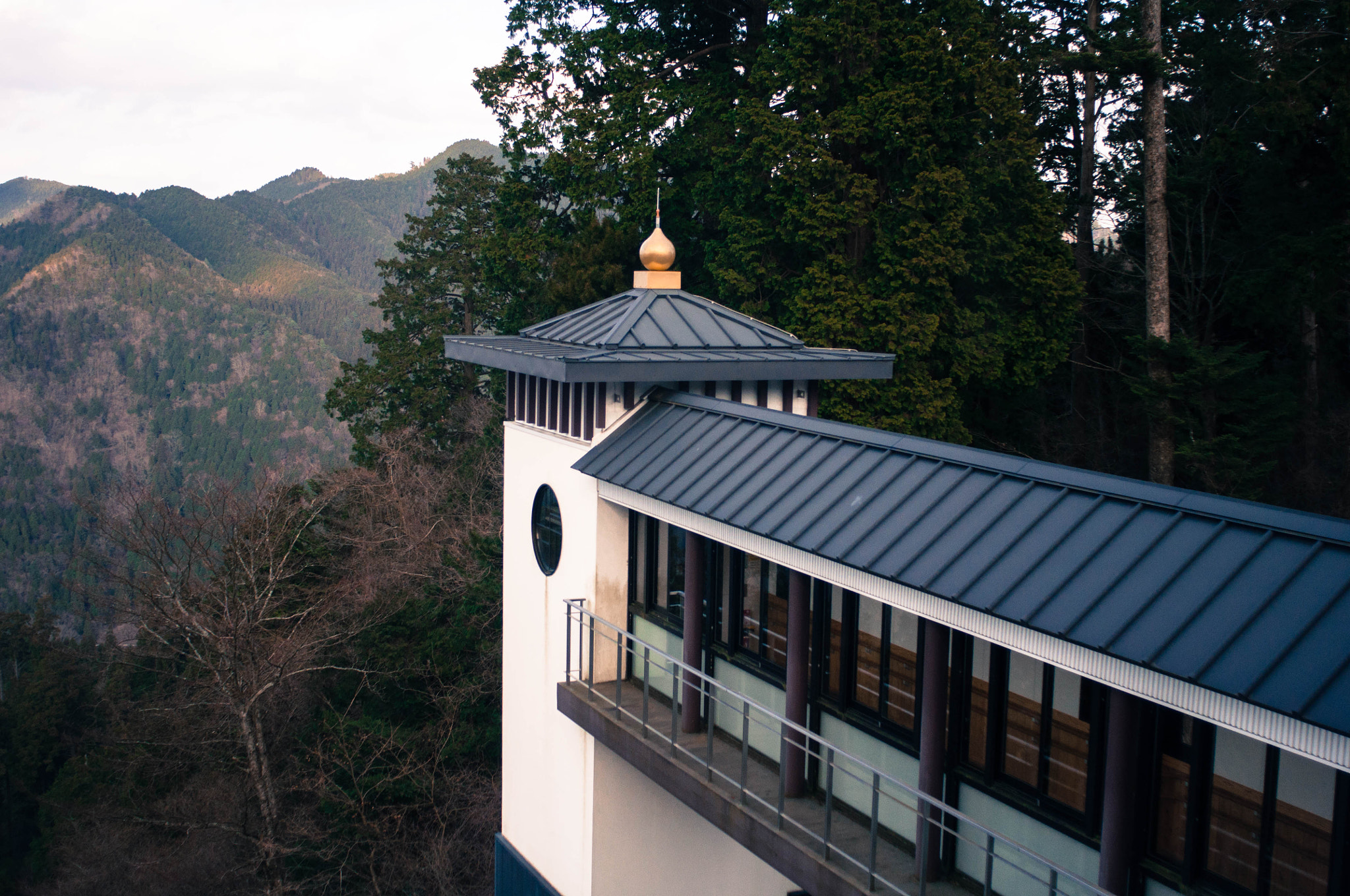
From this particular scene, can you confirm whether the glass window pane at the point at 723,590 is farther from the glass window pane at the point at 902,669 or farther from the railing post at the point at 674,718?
the glass window pane at the point at 902,669

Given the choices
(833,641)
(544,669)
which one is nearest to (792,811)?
(833,641)

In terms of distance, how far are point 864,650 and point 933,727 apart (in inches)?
41.2

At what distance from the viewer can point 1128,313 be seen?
2277 centimetres

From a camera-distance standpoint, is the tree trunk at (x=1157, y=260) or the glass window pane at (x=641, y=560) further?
the tree trunk at (x=1157, y=260)

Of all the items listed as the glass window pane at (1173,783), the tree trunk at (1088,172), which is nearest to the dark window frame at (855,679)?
the glass window pane at (1173,783)

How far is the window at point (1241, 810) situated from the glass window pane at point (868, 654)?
85.4 inches

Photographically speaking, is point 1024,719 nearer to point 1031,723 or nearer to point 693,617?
point 1031,723

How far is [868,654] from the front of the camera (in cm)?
755

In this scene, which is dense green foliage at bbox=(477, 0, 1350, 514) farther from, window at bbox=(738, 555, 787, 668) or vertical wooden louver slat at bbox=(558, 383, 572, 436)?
window at bbox=(738, 555, 787, 668)

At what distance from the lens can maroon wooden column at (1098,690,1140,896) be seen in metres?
5.48

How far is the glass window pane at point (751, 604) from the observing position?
8781mm

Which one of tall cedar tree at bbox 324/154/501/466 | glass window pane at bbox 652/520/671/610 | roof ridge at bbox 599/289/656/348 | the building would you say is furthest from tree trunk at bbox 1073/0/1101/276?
tall cedar tree at bbox 324/154/501/466

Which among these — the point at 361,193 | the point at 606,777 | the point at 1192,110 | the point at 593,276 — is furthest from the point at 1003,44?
the point at 361,193

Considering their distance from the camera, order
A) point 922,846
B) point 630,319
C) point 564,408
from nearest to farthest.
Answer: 1. point 922,846
2. point 564,408
3. point 630,319
